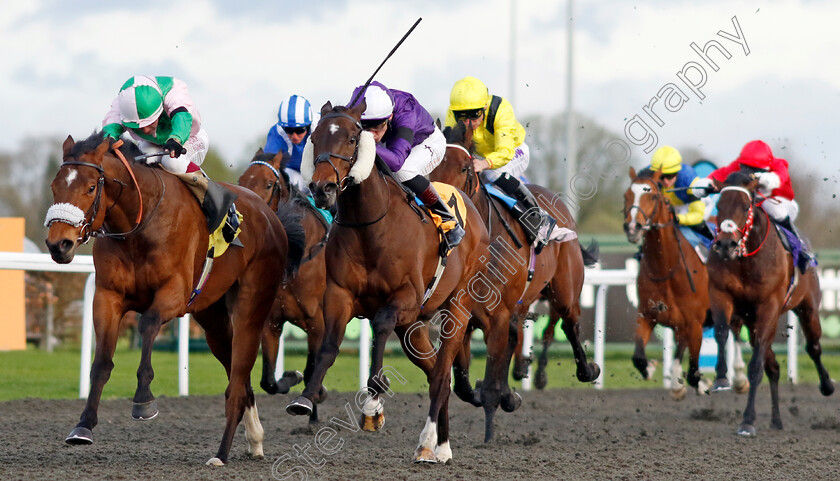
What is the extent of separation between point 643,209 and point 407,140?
163 inches

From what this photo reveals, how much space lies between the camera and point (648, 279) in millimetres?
9281

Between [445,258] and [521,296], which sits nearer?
[445,258]

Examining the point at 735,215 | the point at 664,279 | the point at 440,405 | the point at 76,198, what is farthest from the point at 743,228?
the point at 76,198

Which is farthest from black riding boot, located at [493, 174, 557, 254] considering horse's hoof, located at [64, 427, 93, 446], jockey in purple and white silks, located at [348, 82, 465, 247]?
horse's hoof, located at [64, 427, 93, 446]

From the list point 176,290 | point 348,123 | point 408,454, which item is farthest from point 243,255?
point 408,454

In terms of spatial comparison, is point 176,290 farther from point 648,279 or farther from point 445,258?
point 648,279

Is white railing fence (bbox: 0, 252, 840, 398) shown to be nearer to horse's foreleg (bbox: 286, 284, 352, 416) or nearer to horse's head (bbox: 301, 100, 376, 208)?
horse's foreleg (bbox: 286, 284, 352, 416)

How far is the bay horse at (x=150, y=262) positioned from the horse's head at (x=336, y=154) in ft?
2.43

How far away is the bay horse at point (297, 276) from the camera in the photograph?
6863 millimetres

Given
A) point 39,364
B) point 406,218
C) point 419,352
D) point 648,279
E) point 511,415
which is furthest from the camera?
point 39,364

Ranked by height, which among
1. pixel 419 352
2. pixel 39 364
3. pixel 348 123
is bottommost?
pixel 39 364

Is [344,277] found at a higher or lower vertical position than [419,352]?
higher

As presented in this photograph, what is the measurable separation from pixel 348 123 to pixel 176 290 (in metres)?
1.13

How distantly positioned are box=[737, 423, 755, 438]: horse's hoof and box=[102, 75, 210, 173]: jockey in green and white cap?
14.3 feet
